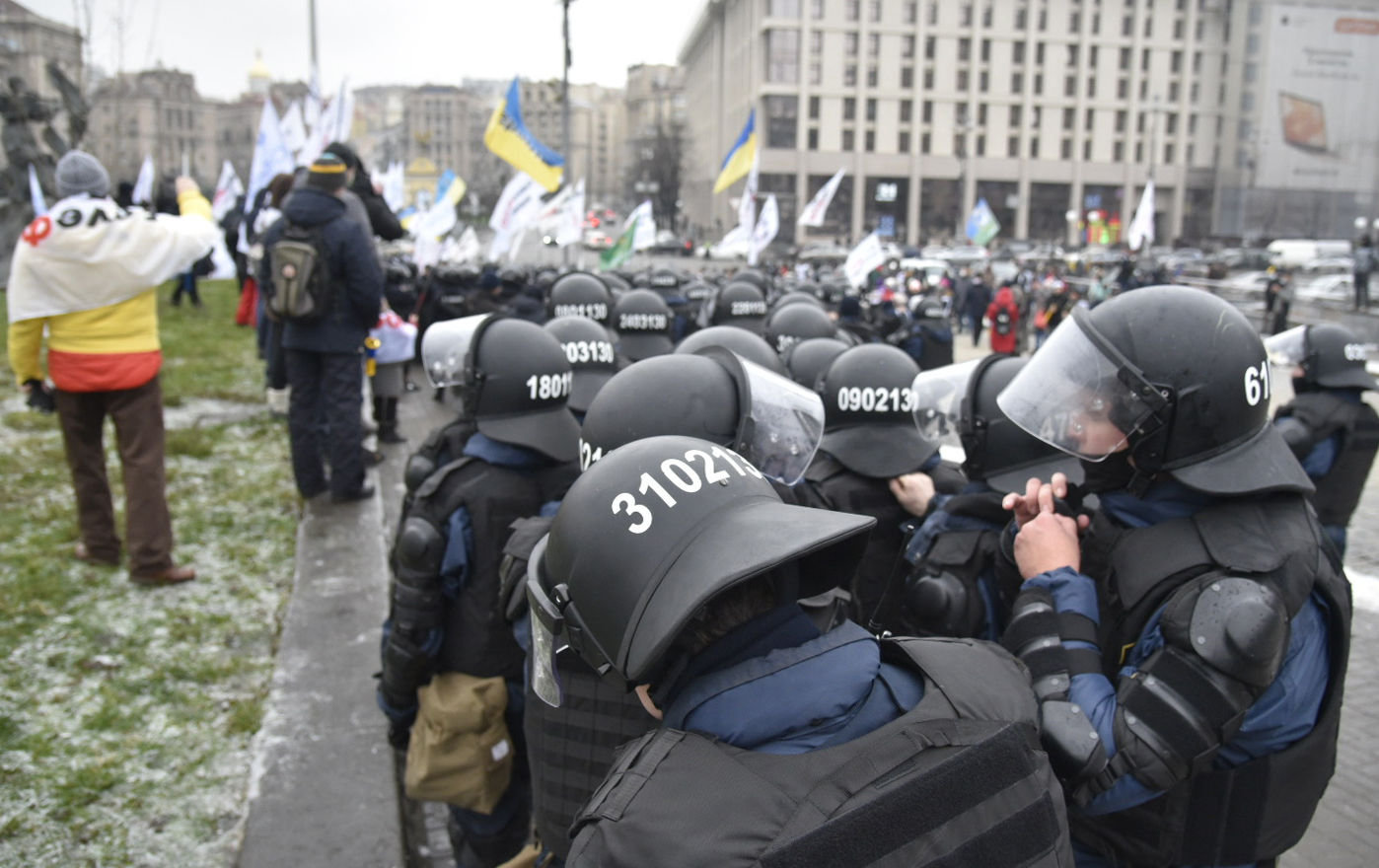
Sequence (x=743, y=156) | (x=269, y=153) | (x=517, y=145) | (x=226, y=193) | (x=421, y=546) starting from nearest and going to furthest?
(x=421, y=546), (x=269, y=153), (x=517, y=145), (x=743, y=156), (x=226, y=193)

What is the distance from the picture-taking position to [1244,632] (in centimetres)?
184

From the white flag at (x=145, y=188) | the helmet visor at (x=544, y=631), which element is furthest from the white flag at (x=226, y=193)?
the helmet visor at (x=544, y=631)

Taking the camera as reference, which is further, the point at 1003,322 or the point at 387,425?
the point at 1003,322

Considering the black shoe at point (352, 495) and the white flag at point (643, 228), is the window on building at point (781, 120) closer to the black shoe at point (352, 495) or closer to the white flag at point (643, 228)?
the white flag at point (643, 228)

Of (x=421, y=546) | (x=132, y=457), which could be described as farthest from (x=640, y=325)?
(x=421, y=546)

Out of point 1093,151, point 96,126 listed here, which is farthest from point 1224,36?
point 96,126

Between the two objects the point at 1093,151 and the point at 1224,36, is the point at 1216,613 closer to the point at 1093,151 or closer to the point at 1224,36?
the point at 1093,151

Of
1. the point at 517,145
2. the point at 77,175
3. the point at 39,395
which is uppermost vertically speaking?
the point at 517,145

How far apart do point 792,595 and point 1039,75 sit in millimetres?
92737

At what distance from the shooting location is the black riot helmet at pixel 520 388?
3447 millimetres

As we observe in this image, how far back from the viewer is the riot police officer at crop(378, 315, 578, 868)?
316 cm

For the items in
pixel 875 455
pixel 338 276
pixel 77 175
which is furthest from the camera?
pixel 338 276

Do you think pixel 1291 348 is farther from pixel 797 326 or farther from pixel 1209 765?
pixel 1209 765

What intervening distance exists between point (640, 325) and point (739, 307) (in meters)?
1.57
